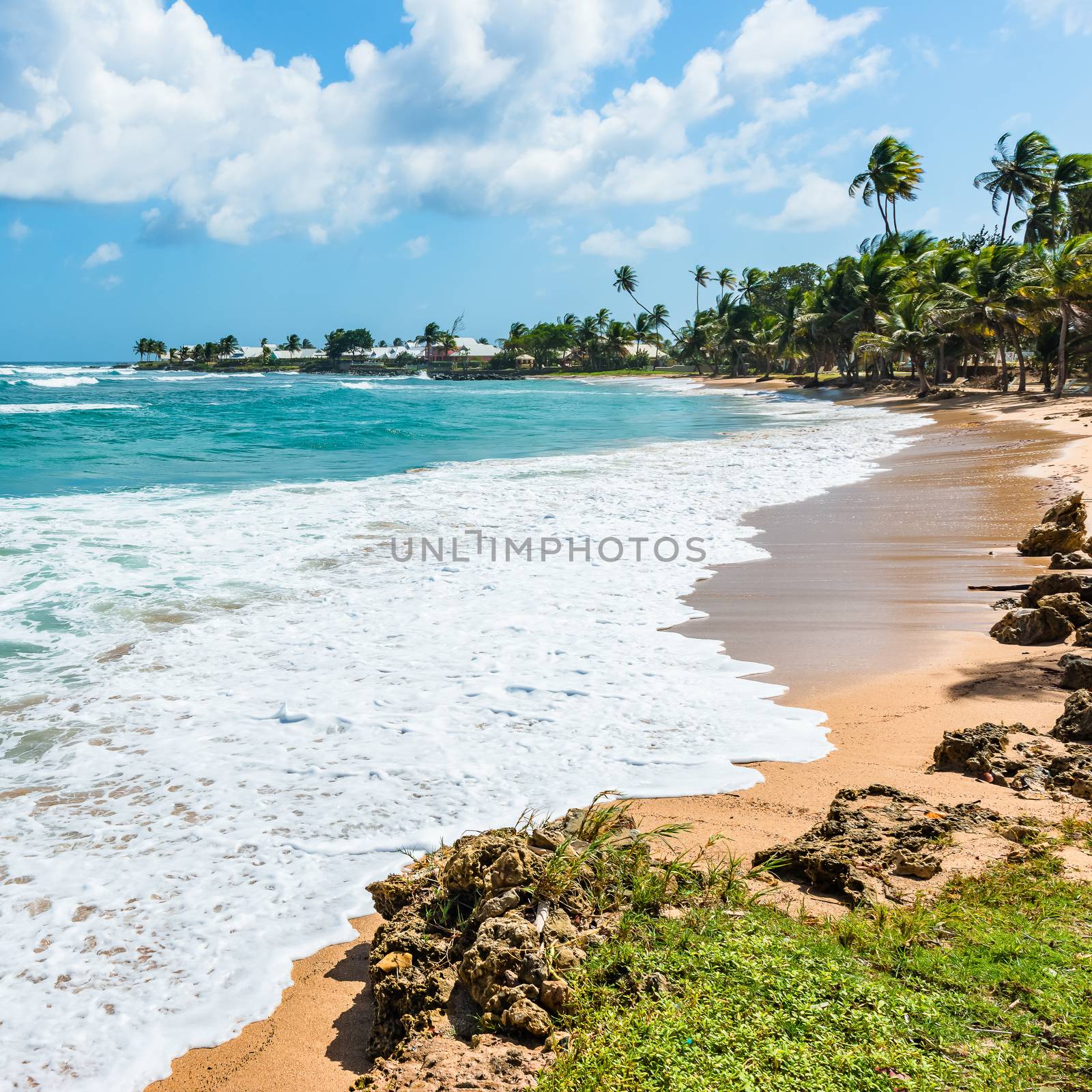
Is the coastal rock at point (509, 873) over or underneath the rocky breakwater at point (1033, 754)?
over

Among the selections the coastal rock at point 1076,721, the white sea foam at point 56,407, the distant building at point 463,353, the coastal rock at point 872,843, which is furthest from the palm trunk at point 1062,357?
the distant building at point 463,353

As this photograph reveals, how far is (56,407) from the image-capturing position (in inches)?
1746

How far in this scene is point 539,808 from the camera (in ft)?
13.5

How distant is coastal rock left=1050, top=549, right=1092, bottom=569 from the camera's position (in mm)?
7801

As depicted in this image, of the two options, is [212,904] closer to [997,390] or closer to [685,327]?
[997,390]

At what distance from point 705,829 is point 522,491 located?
11.5 metres

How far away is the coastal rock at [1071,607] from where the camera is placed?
618 cm

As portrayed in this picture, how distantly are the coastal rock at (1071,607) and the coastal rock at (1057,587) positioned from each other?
0.20 meters

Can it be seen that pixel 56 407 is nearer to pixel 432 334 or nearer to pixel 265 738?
pixel 265 738

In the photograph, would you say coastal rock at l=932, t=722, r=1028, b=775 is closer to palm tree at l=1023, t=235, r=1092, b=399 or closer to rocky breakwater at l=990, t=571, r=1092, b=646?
rocky breakwater at l=990, t=571, r=1092, b=646

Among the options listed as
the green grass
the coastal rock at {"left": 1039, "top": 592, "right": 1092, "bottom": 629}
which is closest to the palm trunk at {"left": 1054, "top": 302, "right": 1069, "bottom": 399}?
the coastal rock at {"left": 1039, "top": 592, "right": 1092, "bottom": 629}

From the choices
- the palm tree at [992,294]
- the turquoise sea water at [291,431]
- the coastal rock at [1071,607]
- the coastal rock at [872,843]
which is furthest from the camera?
the palm tree at [992,294]

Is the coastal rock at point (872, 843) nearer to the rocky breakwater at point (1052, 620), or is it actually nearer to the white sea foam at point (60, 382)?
the rocky breakwater at point (1052, 620)

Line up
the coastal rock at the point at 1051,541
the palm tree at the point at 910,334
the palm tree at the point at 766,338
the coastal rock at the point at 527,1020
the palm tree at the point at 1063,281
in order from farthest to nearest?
the palm tree at the point at 766,338
the palm tree at the point at 910,334
the palm tree at the point at 1063,281
the coastal rock at the point at 1051,541
the coastal rock at the point at 527,1020
